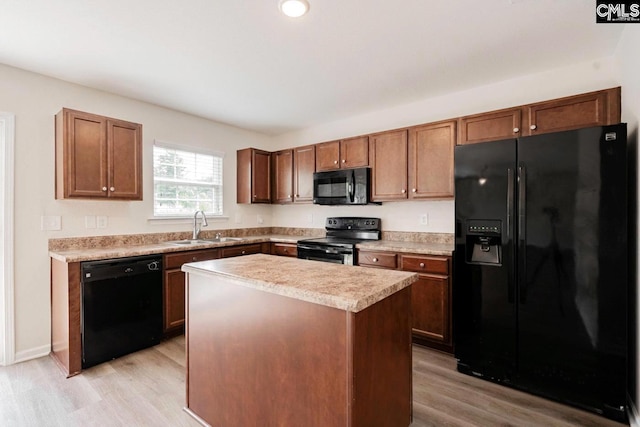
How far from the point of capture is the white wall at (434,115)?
8.86 feet

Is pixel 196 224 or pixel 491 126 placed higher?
pixel 491 126

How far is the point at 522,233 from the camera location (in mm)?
2236

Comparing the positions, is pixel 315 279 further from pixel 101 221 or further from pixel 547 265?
pixel 101 221

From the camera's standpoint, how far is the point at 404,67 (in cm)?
274

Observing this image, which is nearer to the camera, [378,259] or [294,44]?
[294,44]

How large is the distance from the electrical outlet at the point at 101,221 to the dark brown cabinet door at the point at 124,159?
0.36 m

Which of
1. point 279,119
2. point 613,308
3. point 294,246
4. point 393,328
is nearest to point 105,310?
point 294,246

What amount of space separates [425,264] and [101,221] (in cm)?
Result: 328

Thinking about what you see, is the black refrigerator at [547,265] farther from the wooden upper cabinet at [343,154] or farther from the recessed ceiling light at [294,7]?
the recessed ceiling light at [294,7]

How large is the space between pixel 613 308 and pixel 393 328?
1.54 meters

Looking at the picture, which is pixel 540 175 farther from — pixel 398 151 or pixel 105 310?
pixel 105 310

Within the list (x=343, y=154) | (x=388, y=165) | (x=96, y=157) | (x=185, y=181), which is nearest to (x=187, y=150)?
(x=185, y=181)

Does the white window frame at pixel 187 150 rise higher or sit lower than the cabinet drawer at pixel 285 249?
higher

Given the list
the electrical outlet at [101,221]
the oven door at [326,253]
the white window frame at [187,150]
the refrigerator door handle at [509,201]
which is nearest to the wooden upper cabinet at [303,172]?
the oven door at [326,253]
